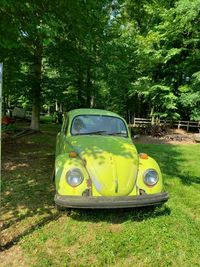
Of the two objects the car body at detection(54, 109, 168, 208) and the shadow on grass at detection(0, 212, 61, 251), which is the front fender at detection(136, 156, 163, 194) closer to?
the car body at detection(54, 109, 168, 208)

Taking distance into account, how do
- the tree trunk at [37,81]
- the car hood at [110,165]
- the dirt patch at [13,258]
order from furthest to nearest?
the tree trunk at [37,81]
the car hood at [110,165]
the dirt patch at [13,258]

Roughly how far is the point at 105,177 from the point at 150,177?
79 centimetres

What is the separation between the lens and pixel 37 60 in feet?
48.3

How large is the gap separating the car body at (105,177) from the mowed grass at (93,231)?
17.3 inches

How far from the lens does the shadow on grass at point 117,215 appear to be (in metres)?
5.20

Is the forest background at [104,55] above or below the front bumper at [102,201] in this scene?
above

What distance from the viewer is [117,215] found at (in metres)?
5.37

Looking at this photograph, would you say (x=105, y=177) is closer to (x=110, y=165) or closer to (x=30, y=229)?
(x=110, y=165)

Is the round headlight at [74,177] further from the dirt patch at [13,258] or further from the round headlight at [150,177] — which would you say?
the dirt patch at [13,258]

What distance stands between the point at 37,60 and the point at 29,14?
8.57m

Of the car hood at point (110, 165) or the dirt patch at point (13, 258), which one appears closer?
the dirt patch at point (13, 258)

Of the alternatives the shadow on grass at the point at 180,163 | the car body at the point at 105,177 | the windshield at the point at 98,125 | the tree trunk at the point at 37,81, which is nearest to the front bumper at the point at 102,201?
the car body at the point at 105,177

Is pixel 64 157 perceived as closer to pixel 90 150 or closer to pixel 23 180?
pixel 90 150

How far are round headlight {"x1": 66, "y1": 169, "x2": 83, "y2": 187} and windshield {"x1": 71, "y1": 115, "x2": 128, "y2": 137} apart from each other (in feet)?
5.40
